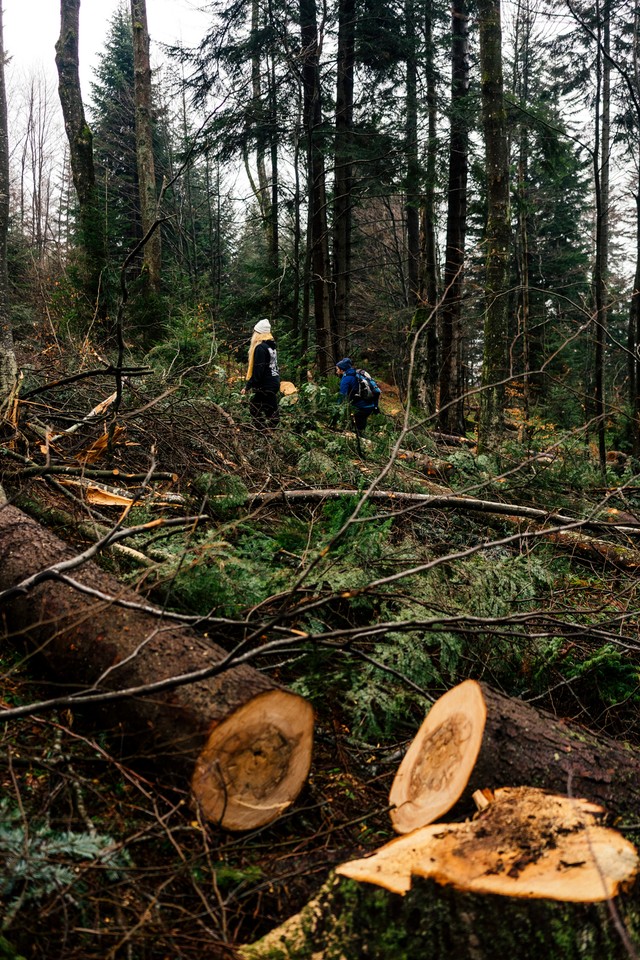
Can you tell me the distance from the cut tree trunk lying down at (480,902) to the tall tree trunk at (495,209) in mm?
6687

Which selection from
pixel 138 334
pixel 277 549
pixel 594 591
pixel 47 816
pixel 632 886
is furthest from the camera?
pixel 138 334

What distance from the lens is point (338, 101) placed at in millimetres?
13086

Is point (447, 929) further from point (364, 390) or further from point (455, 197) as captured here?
point (455, 197)

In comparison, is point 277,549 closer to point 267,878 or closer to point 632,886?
point 267,878

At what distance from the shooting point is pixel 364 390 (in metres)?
9.66

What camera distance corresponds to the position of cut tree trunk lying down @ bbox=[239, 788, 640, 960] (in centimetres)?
194

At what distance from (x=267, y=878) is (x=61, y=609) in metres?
1.58

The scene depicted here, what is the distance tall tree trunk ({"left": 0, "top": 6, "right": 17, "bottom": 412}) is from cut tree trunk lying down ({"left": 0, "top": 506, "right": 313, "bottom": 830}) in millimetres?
2792

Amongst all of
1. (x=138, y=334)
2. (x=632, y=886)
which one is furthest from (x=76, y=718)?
(x=138, y=334)

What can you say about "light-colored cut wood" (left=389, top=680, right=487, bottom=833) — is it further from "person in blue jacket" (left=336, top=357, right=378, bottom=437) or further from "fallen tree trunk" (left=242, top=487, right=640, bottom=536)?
"person in blue jacket" (left=336, top=357, right=378, bottom=437)

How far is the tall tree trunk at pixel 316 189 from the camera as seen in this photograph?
40.7 feet

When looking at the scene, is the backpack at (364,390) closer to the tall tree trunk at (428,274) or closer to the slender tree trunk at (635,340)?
the tall tree trunk at (428,274)

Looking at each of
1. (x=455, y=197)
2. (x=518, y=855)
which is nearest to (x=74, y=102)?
(x=455, y=197)

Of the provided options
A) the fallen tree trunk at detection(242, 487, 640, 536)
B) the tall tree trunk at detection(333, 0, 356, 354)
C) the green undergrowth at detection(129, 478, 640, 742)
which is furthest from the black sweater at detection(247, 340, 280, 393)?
the tall tree trunk at detection(333, 0, 356, 354)
